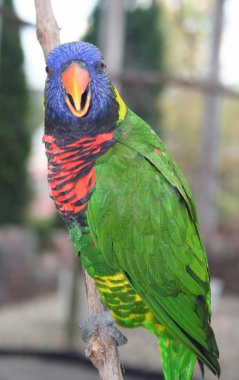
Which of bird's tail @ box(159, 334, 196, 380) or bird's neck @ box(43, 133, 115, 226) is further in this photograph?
bird's tail @ box(159, 334, 196, 380)

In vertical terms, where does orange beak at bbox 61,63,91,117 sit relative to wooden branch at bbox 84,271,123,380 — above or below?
above

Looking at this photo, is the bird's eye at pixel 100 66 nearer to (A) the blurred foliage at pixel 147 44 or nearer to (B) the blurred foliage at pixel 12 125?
(B) the blurred foliage at pixel 12 125

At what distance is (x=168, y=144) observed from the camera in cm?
Result: 654

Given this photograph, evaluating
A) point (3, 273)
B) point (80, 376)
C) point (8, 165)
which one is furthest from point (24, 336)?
point (8, 165)

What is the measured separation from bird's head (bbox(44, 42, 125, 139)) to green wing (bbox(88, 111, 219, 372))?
0.09 meters

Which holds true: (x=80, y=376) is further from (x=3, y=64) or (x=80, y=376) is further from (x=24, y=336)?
(x=3, y=64)

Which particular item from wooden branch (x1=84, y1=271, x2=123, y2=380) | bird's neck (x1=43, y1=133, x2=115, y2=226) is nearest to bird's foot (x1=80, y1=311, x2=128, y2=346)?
wooden branch (x1=84, y1=271, x2=123, y2=380)

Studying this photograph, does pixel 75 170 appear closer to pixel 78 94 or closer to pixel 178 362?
pixel 78 94

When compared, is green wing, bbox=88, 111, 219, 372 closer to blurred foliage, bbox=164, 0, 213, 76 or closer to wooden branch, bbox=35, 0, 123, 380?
wooden branch, bbox=35, 0, 123, 380

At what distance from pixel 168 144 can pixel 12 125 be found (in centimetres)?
196

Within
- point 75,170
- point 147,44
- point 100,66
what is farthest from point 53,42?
point 147,44

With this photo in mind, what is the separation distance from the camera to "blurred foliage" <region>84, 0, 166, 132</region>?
20.0ft

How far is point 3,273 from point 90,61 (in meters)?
4.23

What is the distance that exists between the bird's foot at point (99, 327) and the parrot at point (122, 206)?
6cm
